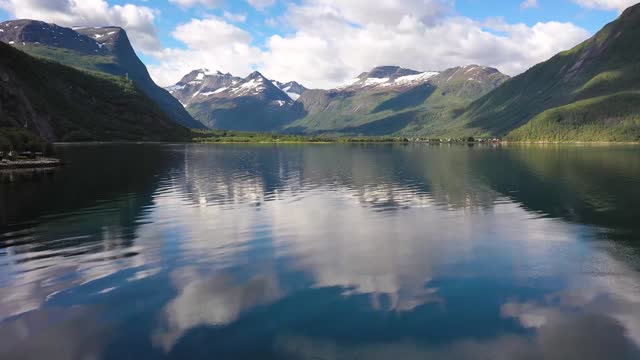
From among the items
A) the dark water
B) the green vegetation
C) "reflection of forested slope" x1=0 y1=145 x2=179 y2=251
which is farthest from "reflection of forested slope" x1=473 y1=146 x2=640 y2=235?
the green vegetation

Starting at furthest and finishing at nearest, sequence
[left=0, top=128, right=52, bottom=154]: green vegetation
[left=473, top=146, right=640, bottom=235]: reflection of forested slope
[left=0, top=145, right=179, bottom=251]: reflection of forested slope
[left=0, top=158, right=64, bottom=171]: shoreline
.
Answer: [left=0, top=128, right=52, bottom=154]: green vegetation, [left=0, top=158, right=64, bottom=171]: shoreline, [left=473, top=146, right=640, bottom=235]: reflection of forested slope, [left=0, top=145, right=179, bottom=251]: reflection of forested slope

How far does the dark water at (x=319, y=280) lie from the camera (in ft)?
79.9

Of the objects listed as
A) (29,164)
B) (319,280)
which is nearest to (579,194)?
(319,280)

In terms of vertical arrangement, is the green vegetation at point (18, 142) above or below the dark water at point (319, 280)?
above

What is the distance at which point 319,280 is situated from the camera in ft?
112

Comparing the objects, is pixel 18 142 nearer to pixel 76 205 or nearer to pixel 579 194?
pixel 76 205

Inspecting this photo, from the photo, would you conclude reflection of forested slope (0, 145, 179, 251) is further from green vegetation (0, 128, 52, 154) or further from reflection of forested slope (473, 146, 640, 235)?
reflection of forested slope (473, 146, 640, 235)

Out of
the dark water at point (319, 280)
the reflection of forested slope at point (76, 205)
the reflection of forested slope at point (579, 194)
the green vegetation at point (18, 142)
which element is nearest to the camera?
the dark water at point (319, 280)

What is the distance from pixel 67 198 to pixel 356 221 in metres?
47.8

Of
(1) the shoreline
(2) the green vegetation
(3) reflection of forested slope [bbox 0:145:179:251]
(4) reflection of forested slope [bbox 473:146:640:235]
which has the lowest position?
(4) reflection of forested slope [bbox 473:146:640:235]

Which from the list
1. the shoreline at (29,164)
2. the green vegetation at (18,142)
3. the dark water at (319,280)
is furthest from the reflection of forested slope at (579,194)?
the green vegetation at (18,142)

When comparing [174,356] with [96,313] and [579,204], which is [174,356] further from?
[579,204]

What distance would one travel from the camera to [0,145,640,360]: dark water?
24.3m

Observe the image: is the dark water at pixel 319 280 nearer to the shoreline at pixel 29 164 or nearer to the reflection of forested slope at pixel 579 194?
the reflection of forested slope at pixel 579 194
